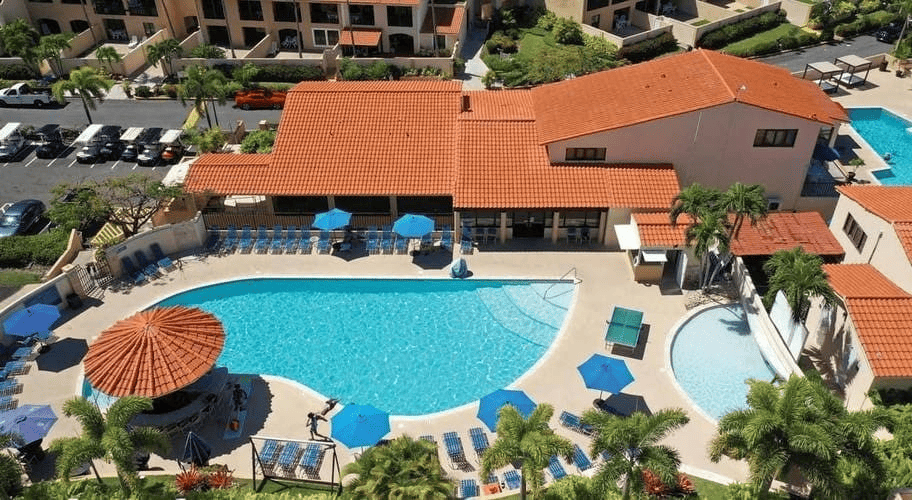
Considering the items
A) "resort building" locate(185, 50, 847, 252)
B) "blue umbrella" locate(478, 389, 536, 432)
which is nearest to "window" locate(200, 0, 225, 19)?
"resort building" locate(185, 50, 847, 252)

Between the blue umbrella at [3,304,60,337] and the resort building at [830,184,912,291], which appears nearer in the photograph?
the resort building at [830,184,912,291]

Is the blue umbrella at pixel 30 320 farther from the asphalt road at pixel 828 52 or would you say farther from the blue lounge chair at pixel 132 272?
the asphalt road at pixel 828 52

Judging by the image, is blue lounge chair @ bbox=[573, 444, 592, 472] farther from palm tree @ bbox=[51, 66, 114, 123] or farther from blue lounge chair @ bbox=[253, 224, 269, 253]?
palm tree @ bbox=[51, 66, 114, 123]

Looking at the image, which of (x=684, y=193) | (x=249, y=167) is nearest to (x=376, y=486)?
(x=684, y=193)

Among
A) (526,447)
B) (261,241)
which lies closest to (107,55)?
(261,241)

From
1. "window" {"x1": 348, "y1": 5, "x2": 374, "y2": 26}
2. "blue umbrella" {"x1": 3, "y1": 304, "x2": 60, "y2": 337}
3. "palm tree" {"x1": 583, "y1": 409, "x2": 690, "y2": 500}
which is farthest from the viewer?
"window" {"x1": 348, "y1": 5, "x2": 374, "y2": 26}

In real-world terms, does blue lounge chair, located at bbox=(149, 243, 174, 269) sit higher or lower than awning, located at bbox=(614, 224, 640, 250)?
lower

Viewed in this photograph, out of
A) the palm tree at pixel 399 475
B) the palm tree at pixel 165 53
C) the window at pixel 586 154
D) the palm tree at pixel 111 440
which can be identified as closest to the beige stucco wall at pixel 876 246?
the window at pixel 586 154
